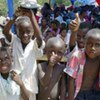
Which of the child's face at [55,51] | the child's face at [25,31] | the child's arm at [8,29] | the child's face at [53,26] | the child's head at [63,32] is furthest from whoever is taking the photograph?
the child's face at [53,26]

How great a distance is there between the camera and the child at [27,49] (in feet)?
10.1

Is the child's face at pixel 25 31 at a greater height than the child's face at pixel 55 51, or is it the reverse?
the child's face at pixel 25 31

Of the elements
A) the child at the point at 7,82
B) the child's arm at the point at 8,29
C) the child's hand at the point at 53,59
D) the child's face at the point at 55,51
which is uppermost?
the child's arm at the point at 8,29

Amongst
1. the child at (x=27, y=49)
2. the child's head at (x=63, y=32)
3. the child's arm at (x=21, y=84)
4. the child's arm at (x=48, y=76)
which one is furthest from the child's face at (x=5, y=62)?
the child's head at (x=63, y=32)

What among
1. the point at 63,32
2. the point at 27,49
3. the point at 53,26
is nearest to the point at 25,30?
the point at 27,49

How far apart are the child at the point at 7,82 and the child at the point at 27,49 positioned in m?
0.18

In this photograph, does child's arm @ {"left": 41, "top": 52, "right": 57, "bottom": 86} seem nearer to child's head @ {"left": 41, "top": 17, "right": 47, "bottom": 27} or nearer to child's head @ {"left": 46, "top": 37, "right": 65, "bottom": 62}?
child's head @ {"left": 46, "top": 37, "right": 65, "bottom": 62}

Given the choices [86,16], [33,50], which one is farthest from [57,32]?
[33,50]

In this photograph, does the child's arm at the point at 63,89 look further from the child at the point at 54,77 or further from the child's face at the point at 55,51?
the child's face at the point at 55,51

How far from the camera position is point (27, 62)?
122 inches

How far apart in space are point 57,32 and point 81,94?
12.6ft

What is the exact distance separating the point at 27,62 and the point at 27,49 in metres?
0.12

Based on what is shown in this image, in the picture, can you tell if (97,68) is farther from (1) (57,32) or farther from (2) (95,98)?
(1) (57,32)

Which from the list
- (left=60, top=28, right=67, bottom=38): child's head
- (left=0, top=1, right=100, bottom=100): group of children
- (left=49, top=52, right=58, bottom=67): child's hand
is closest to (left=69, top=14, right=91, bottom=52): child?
(left=0, top=1, right=100, bottom=100): group of children
